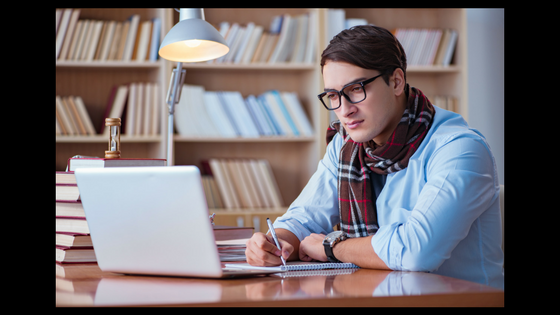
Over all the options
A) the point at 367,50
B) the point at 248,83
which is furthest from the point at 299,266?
the point at 248,83

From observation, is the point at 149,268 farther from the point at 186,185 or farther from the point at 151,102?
the point at 151,102

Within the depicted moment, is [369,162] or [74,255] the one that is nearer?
[74,255]

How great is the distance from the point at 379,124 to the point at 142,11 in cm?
207

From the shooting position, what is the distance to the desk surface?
73 cm

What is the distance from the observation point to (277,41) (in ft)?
9.60

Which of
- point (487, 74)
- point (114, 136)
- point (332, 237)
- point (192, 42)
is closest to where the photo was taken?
point (332, 237)

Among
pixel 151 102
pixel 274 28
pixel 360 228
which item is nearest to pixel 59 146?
pixel 151 102

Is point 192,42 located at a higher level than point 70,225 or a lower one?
higher

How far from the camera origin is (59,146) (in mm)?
2846

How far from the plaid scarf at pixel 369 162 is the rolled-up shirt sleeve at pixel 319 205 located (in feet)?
0.17

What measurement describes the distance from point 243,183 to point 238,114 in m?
0.39

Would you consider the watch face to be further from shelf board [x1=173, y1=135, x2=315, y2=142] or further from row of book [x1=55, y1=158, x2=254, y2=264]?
shelf board [x1=173, y1=135, x2=315, y2=142]

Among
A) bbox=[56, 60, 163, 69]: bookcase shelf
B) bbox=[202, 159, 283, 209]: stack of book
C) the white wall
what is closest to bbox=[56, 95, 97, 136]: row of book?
bbox=[56, 60, 163, 69]: bookcase shelf

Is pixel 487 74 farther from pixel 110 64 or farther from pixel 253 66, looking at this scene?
pixel 110 64
